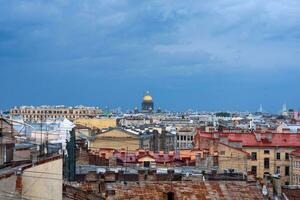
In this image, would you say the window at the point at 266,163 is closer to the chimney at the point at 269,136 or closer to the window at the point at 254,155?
the window at the point at 254,155

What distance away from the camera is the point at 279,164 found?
65688mm

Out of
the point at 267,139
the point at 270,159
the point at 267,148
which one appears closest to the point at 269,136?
the point at 267,139

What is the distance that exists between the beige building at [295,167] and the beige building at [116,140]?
1925cm

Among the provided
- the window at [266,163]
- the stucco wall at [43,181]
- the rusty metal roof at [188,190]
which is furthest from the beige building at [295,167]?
the stucco wall at [43,181]

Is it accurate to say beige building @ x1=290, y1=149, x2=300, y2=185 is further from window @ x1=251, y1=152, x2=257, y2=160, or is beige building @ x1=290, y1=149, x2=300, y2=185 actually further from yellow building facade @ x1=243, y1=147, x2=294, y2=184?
window @ x1=251, y1=152, x2=257, y2=160

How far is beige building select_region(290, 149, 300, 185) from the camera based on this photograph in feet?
202

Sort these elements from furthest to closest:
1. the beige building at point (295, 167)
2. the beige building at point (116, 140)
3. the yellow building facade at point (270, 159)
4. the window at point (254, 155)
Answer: the beige building at point (116, 140)
the window at point (254, 155)
the yellow building facade at point (270, 159)
the beige building at point (295, 167)

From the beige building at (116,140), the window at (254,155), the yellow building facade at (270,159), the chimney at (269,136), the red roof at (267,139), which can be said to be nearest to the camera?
the yellow building facade at (270,159)

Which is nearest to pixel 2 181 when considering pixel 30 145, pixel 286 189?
pixel 30 145

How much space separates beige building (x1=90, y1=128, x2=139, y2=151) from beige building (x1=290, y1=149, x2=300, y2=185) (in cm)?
1925

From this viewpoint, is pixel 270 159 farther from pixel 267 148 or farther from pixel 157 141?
pixel 157 141

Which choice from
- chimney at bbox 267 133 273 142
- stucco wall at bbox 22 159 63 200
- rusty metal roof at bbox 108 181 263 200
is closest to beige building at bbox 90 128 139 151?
chimney at bbox 267 133 273 142

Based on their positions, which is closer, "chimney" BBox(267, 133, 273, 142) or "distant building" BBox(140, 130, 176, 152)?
"chimney" BBox(267, 133, 273, 142)

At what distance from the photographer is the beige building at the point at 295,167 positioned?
61.5m
